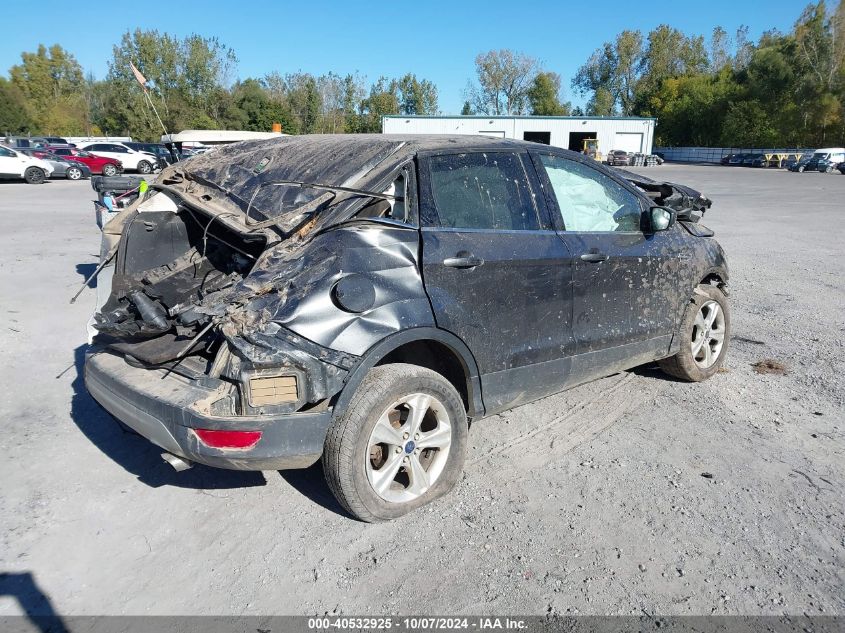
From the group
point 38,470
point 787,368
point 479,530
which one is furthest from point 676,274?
point 38,470

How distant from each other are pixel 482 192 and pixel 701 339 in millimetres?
2461

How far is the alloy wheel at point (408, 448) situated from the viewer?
10.6 feet

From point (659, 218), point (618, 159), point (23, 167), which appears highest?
point (659, 218)

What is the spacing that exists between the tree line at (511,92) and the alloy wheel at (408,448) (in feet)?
154

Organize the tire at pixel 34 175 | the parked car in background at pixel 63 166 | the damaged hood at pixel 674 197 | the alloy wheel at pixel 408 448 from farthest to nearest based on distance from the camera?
the parked car in background at pixel 63 166, the tire at pixel 34 175, the damaged hood at pixel 674 197, the alloy wheel at pixel 408 448

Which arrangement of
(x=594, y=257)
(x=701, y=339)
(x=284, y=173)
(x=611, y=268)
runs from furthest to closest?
(x=701, y=339)
(x=611, y=268)
(x=594, y=257)
(x=284, y=173)

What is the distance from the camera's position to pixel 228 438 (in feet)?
9.57

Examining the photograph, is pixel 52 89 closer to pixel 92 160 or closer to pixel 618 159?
pixel 92 160

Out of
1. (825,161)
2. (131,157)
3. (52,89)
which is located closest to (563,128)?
(825,161)

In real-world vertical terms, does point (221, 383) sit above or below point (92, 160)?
above

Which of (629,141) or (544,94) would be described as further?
(544,94)

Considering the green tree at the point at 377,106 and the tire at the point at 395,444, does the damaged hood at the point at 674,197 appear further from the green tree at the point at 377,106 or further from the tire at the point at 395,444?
the green tree at the point at 377,106

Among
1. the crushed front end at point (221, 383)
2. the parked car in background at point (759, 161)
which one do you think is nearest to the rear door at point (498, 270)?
the crushed front end at point (221, 383)

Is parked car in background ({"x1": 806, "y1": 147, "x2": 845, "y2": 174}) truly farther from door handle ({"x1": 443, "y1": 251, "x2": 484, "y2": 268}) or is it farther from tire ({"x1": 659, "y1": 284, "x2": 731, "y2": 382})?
door handle ({"x1": 443, "y1": 251, "x2": 484, "y2": 268})
